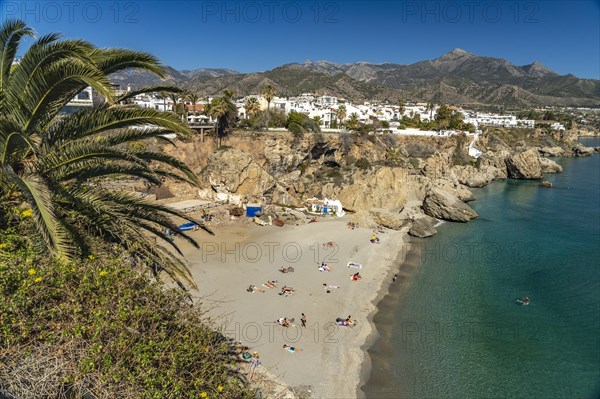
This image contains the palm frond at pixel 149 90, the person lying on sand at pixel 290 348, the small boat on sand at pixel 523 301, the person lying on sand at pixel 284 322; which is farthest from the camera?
the small boat on sand at pixel 523 301

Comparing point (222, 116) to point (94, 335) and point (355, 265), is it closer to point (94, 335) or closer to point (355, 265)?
point (355, 265)

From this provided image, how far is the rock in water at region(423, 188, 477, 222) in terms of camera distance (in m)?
37.1

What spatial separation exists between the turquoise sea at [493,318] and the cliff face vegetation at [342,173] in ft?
20.5

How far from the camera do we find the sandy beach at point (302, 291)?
14922 millimetres

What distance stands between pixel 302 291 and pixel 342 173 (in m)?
25.0

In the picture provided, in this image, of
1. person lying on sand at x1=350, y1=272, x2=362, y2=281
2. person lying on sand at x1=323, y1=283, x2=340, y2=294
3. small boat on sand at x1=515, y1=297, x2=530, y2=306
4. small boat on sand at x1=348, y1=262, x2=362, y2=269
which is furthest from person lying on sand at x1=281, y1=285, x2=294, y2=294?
small boat on sand at x1=515, y1=297, x2=530, y2=306

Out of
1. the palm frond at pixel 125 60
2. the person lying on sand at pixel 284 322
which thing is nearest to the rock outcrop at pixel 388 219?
the person lying on sand at pixel 284 322

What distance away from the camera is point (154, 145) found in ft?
119

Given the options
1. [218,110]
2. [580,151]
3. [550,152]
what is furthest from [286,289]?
[580,151]

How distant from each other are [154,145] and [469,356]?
105 ft

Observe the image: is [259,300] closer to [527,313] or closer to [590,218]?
[527,313]

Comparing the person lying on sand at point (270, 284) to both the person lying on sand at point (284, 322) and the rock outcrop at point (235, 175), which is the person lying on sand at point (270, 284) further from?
the rock outcrop at point (235, 175)

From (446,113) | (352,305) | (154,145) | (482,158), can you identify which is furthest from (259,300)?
(446,113)

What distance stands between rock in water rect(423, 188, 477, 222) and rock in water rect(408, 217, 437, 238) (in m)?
5.14
